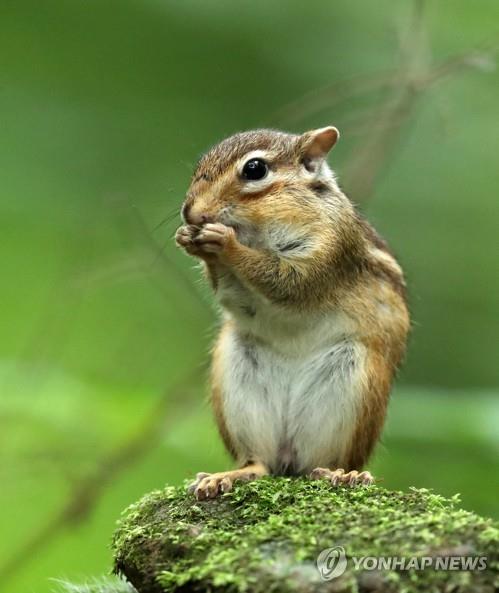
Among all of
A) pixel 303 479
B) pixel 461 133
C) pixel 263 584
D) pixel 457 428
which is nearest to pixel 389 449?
pixel 457 428

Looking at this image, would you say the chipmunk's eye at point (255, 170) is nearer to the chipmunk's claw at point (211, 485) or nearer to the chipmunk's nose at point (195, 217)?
the chipmunk's nose at point (195, 217)

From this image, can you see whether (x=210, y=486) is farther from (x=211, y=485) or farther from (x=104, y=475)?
(x=104, y=475)

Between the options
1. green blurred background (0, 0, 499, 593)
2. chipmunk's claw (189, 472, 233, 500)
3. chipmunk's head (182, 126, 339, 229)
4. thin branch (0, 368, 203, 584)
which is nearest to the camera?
chipmunk's claw (189, 472, 233, 500)

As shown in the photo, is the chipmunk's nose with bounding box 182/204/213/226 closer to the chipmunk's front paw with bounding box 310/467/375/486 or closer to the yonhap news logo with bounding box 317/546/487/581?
the chipmunk's front paw with bounding box 310/467/375/486

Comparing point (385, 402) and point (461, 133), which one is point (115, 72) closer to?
point (461, 133)

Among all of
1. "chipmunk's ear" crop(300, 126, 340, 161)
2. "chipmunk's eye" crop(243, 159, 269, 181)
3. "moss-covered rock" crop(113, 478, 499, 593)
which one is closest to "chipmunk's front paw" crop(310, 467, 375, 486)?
"moss-covered rock" crop(113, 478, 499, 593)

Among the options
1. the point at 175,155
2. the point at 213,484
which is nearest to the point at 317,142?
the point at 213,484

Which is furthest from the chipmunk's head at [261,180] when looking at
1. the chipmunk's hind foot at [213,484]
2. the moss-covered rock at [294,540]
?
the moss-covered rock at [294,540]
